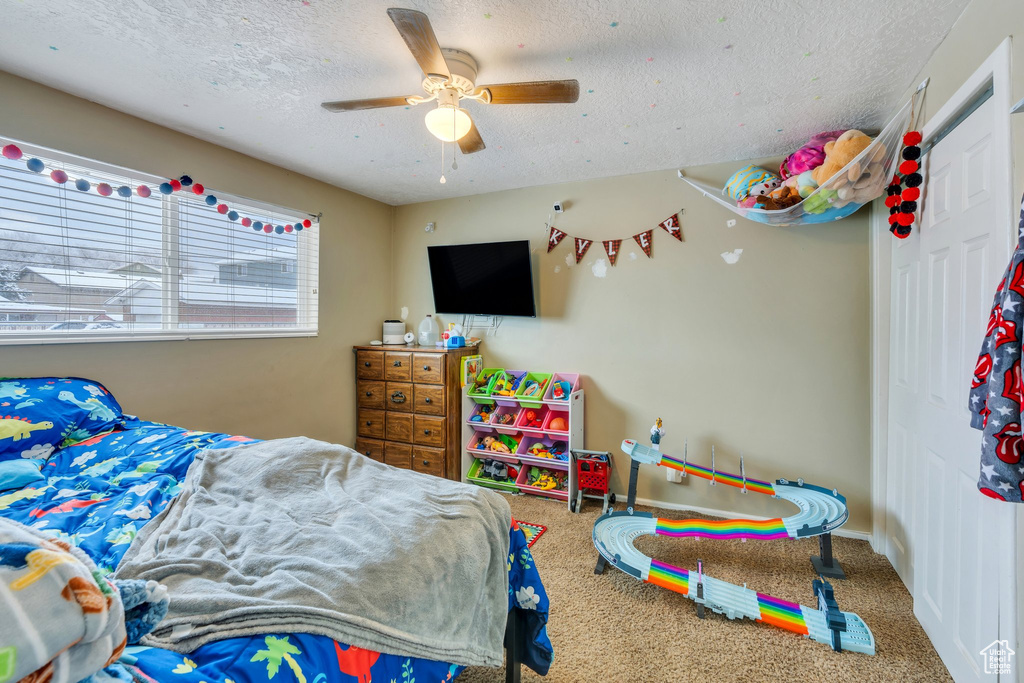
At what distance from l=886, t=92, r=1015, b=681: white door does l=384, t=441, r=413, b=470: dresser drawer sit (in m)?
2.98

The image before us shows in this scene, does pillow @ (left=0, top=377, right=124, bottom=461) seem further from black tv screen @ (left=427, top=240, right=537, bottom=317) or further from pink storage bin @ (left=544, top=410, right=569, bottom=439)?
pink storage bin @ (left=544, top=410, right=569, bottom=439)

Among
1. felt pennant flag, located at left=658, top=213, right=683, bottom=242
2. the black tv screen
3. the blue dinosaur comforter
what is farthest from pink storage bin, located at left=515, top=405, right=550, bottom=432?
the blue dinosaur comforter

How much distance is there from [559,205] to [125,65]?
2474 millimetres

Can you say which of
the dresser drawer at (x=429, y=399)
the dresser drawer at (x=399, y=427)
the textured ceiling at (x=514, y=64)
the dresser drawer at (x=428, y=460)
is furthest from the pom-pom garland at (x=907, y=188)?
the dresser drawer at (x=399, y=427)

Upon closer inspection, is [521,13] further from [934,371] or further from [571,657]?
[571,657]

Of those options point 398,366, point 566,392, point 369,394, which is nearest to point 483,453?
point 566,392

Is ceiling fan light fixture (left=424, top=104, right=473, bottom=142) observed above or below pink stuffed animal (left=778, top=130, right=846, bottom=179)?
below

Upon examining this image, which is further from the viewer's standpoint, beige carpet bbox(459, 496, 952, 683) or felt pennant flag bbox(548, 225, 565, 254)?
felt pennant flag bbox(548, 225, 565, 254)

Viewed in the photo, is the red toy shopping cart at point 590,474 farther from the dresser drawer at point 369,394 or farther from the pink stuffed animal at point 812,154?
the pink stuffed animal at point 812,154

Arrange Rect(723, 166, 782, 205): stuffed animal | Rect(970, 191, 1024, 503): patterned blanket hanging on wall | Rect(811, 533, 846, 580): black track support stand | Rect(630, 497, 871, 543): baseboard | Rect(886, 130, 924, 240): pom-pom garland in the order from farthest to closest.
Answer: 1. Rect(630, 497, 871, 543): baseboard
2. Rect(723, 166, 782, 205): stuffed animal
3. Rect(811, 533, 846, 580): black track support stand
4. Rect(886, 130, 924, 240): pom-pom garland
5. Rect(970, 191, 1024, 503): patterned blanket hanging on wall

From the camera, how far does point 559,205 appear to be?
10.9ft

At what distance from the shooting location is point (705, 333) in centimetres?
295

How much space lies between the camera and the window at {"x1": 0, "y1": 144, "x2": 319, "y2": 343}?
6.61 feet

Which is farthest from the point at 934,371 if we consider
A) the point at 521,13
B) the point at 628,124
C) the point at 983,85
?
the point at 521,13
